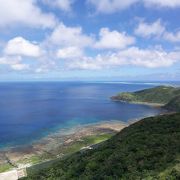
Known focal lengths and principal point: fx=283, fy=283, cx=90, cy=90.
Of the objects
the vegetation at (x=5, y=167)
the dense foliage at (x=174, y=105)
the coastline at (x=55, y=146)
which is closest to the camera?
the vegetation at (x=5, y=167)

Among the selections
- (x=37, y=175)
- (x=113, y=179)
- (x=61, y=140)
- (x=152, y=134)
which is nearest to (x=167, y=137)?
(x=152, y=134)

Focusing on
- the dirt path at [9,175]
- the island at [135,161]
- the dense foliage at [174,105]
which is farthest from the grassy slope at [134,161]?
the dense foliage at [174,105]

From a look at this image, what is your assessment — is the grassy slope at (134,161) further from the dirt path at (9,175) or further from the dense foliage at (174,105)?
the dense foliage at (174,105)

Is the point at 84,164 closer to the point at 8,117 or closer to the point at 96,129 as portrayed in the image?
the point at 96,129

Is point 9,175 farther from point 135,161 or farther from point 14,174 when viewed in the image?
point 135,161

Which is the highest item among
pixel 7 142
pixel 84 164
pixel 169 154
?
pixel 169 154

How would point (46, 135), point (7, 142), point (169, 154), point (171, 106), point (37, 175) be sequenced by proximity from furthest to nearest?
point (171, 106) → point (46, 135) → point (7, 142) → point (37, 175) → point (169, 154)

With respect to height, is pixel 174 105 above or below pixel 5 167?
above

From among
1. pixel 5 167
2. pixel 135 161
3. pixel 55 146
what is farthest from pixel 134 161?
pixel 55 146
